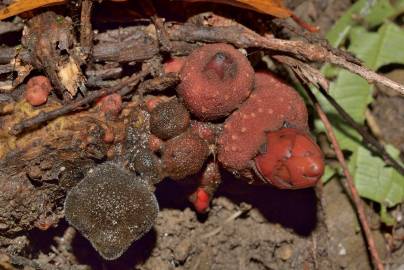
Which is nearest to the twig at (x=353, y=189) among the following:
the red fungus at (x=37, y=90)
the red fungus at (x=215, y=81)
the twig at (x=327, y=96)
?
the twig at (x=327, y=96)

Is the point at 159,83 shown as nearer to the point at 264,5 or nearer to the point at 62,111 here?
the point at 62,111

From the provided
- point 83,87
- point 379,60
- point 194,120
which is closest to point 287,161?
point 194,120

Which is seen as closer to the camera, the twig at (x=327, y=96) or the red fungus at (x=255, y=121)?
the red fungus at (x=255, y=121)

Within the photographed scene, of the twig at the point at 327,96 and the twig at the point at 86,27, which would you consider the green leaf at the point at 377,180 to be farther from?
the twig at the point at 86,27

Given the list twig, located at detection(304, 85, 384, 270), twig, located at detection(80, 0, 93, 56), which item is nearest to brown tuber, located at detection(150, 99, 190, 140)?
twig, located at detection(80, 0, 93, 56)

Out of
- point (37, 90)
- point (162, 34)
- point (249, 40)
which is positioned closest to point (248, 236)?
point (249, 40)

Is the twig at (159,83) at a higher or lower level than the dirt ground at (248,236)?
higher
